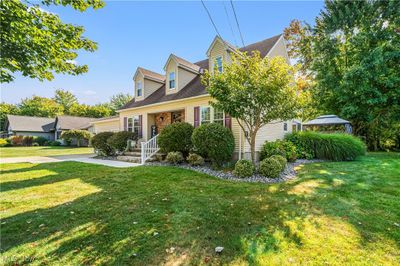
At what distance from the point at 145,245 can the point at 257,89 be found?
6.12 meters

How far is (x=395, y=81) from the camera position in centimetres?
1482

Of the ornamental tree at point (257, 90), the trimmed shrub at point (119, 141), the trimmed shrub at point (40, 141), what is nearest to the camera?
the ornamental tree at point (257, 90)

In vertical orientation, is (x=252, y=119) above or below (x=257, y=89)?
below

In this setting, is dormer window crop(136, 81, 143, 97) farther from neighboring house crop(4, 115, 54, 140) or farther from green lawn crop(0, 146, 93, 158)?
neighboring house crop(4, 115, 54, 140)

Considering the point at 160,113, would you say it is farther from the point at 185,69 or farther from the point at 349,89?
the point at 349,89

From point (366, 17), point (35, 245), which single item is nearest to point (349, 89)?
point (366, 17)

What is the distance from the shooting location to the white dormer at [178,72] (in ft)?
44.1

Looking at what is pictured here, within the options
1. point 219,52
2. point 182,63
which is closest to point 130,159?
point 182,63

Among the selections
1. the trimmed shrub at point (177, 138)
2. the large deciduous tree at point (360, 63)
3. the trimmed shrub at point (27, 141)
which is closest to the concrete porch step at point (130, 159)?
the trimmed shrub at point (177, 138)

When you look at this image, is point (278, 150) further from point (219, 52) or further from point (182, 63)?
point (182, 63)

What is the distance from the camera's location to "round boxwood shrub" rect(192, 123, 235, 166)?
881cm

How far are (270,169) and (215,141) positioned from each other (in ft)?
8.12

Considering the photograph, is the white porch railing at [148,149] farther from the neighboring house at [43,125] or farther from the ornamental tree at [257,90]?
the neighboring house at [43,125]

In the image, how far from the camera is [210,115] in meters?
A: 11.2
